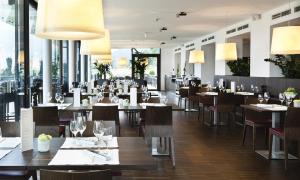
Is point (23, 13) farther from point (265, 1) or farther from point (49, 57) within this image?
point (265, 1)

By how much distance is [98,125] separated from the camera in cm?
293

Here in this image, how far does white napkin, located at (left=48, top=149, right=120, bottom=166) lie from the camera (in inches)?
97.5

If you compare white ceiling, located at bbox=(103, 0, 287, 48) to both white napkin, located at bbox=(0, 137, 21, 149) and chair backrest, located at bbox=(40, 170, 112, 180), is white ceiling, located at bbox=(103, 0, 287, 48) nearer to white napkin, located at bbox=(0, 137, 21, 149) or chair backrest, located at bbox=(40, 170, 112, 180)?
white napkin, located at bbox=(0, 137, 21, 149)

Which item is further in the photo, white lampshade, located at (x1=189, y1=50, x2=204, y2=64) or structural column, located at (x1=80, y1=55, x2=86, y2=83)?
structural column, located at (x1=80, y1=55, x2=86, y2=83)

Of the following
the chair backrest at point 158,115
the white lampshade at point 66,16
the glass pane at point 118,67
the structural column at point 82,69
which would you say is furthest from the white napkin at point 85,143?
the glass pane at point 118,67

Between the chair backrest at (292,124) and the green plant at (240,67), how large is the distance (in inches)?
263

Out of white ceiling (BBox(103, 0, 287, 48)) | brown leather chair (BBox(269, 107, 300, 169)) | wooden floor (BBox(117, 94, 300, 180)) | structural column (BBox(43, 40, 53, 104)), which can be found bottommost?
wooden floor (BBox(117, 94, 300, 180))

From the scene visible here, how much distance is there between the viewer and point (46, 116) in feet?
16.8

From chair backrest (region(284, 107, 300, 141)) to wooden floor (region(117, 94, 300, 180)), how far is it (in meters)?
0.46

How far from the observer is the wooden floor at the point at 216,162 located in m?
4.89

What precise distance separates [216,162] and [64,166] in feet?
11.7

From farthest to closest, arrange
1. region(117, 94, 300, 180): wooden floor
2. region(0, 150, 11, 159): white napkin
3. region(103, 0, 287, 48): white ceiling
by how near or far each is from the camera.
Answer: region(103, 0, 287, 48): white ceiling, region(117, 94, 300, 180): wooden floor, region(0, 150, 11, 159): white napkin

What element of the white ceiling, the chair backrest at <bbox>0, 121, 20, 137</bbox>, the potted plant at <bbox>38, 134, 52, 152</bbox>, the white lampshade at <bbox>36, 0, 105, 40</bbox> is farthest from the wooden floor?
the white ceiling

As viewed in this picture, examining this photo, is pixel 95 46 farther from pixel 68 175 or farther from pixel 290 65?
pixel 290 65
